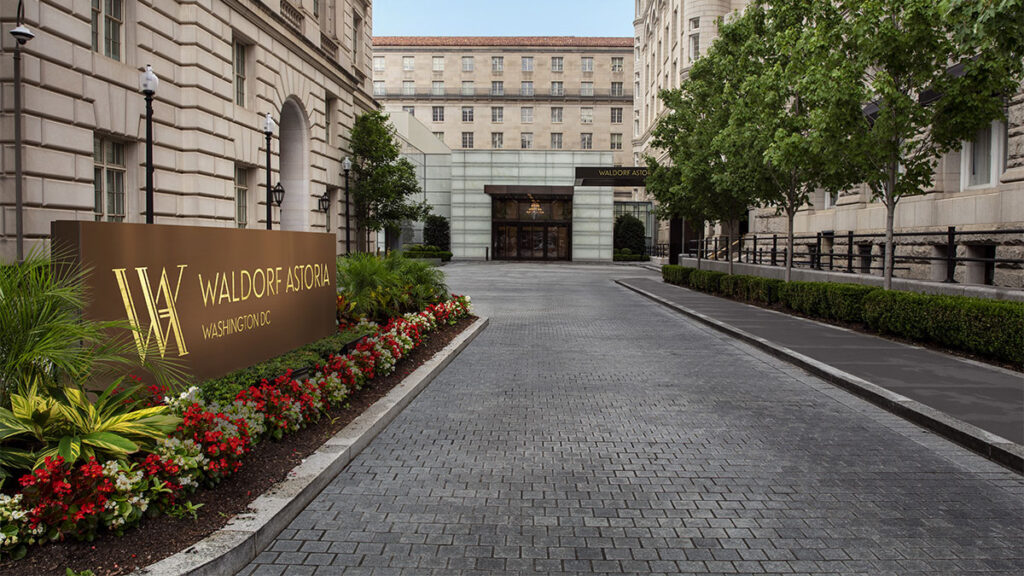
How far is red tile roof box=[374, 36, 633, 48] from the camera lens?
96875 millimetres

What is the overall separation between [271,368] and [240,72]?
803 inches

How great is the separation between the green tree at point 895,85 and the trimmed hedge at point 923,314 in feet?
3.48

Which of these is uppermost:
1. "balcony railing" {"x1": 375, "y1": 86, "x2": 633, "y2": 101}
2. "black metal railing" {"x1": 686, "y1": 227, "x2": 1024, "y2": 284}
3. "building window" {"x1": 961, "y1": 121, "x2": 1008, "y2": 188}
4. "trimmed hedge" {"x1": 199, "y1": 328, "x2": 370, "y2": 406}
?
"balcony railing" {"x1": 375, "y1": 86, "x2": 633, "y2": 101}

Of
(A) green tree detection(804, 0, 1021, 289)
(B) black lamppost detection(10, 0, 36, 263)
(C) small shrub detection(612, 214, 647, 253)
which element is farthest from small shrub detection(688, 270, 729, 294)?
(C) small shrub detection(612, 214, 647, 253)

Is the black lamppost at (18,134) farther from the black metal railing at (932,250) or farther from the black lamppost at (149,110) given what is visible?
the black metal railing at (932,250)

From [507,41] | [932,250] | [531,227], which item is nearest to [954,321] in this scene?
[932,250]

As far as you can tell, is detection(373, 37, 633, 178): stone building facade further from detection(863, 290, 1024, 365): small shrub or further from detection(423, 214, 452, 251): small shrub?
detection(863, 290, 1024, 365): small shrub

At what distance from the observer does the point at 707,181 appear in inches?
1091

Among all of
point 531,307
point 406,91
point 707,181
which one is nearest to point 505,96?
point 406,91

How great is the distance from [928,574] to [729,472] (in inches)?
80.9

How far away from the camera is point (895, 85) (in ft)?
49.0

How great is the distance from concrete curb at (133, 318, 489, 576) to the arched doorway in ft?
78.3

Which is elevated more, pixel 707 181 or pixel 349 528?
pixel 707 181

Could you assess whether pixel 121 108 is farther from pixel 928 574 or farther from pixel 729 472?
pixel 928 574
